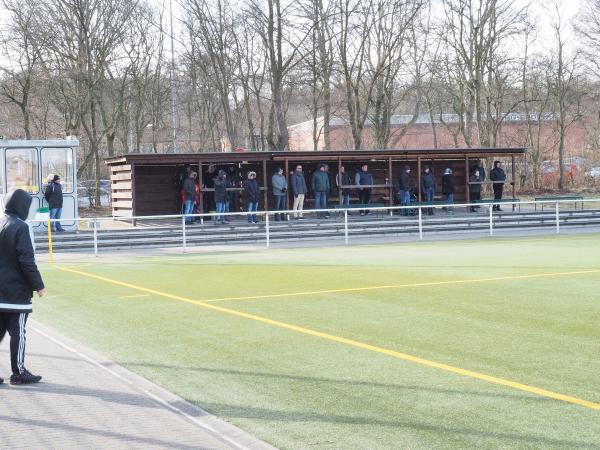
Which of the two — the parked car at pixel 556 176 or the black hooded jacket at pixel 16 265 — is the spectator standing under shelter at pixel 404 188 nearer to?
the black hooded jacket at pixel 16 265

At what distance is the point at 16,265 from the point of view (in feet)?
28.0

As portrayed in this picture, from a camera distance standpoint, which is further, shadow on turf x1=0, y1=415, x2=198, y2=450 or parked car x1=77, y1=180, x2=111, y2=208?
parked car x1=77, y1=180, x2=111, y2=208

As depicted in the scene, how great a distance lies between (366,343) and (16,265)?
3756mm

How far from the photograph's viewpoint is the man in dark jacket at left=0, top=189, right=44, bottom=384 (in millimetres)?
8484

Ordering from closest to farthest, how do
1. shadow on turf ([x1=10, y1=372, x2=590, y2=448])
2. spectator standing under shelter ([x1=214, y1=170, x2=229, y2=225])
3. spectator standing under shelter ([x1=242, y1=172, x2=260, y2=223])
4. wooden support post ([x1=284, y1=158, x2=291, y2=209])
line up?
shadow on turf ([x1=10, y1=372, x2=590, y2=448]), spectator standing under shelter ([x1=214, y1=170, x2=229, y2=225]), spectator standing under shelter ([x1=242, y1=172, x2=260, y2=223]), wooden support post ([x1=284, y1=158, x2=291, y2=209])

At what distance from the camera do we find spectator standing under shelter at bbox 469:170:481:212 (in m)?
37.6

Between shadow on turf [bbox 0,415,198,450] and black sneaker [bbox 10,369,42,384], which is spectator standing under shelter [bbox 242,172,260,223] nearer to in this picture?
black sneaker [bbox 10,369,42,384]

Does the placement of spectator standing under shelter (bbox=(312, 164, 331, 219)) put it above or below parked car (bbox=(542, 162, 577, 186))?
below

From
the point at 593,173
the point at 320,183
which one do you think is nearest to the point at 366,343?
the point at 320,183

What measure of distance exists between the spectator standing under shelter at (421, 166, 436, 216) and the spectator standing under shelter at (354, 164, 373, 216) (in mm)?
2019

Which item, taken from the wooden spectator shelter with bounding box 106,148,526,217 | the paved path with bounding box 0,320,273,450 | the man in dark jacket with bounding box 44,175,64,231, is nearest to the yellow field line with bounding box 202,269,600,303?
the paved path with bounding box 0,320,273,450

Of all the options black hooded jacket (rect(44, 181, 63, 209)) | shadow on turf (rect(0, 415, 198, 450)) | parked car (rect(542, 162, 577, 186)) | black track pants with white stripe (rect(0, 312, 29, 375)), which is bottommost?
shadow on turf (rect(0, 415, 198, 450))

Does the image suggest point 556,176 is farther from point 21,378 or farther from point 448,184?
point 21,378

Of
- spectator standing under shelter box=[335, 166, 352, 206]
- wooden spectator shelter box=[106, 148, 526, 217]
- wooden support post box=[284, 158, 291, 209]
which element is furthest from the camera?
spectator standing under shelter box=[335, 166, 352, 206]
